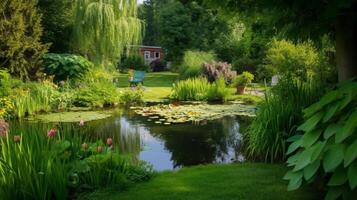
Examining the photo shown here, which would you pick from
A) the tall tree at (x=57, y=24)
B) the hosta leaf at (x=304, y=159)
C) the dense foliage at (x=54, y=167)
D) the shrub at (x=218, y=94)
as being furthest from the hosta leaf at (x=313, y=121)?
the tall tree at (x=57, y=24)

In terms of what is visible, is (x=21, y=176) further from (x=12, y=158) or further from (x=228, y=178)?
(x=228, y=178)

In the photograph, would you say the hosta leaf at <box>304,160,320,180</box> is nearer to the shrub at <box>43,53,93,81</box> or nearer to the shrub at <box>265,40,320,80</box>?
the shrub at <box>265,40,320,80</box>

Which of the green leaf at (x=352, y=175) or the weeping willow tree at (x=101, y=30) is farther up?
the weeping willow tree at (x=101, y=30)

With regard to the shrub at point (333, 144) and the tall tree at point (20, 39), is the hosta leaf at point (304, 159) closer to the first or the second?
the shrub at point (333, 144)

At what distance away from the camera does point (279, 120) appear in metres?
6.11

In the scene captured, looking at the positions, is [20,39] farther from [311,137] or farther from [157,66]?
[157,66]

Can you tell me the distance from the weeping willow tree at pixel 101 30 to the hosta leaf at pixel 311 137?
52.1ft

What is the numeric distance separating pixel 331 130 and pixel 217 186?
2.77 m

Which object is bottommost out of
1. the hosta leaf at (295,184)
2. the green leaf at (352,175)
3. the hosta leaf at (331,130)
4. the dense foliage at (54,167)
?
the dense foliage at (54,167)

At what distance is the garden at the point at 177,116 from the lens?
8.33 ft

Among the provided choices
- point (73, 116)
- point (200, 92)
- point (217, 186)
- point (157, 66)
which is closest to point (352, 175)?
point (217, 186)

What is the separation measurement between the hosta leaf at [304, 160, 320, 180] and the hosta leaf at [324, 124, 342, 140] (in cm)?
13

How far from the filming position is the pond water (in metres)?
7.10

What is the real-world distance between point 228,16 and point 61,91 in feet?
35.0
